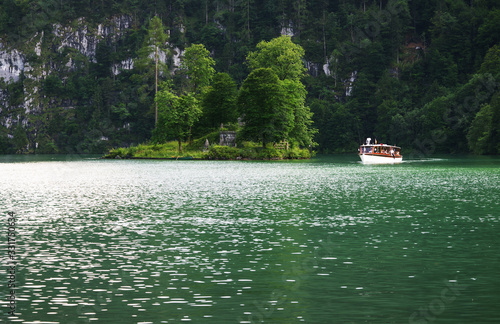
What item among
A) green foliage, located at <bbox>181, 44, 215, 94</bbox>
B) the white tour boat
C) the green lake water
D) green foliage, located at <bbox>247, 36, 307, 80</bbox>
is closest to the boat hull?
the white tour boat

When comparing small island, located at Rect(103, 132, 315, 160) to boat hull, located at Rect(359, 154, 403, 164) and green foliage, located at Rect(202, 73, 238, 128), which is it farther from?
boat hull, located at Rect(359, 154, 403, 164)

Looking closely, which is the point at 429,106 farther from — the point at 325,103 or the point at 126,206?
the point at 126,206

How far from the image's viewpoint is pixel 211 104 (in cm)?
13575

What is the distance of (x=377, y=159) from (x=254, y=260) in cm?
9658

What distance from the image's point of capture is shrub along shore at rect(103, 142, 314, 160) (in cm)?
11719

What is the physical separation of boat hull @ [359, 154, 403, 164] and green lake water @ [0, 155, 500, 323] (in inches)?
2853

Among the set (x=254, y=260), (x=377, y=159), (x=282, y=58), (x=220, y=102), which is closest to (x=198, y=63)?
(x=220, y=102)

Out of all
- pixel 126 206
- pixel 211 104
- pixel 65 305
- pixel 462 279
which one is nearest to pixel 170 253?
pixel 65 305

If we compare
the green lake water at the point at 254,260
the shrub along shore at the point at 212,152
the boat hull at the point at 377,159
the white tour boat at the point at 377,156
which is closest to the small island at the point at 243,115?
the shrub along shore at the point at 212,152

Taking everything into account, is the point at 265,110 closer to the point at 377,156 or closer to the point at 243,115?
the point at 243,115

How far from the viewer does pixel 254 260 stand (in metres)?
20.1

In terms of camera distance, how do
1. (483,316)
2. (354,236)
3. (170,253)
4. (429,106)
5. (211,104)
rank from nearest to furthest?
(483,316)
(170,253)
(354,236)
(211,104)
(429,106)

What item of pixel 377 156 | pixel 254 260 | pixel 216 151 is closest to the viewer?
pixel 254 260

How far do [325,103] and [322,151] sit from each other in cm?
1935
